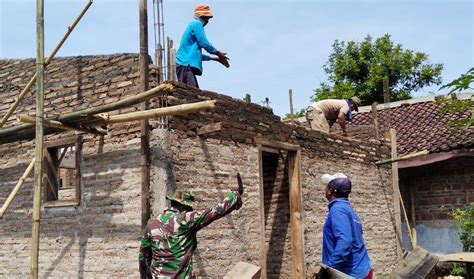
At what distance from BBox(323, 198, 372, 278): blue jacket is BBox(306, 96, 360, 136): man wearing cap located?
578cm

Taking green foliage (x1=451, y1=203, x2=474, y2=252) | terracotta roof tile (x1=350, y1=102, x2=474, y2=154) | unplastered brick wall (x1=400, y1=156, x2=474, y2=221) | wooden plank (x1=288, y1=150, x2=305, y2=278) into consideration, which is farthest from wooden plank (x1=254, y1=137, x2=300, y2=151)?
unplastered brick wall (x1=400, y1=156, x2=474, y2=221)

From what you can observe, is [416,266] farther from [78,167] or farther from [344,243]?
[78,167]

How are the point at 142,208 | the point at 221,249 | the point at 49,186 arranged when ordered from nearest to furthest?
1. the point at 142,208
2. the point at 221,249
3. the point at 49,186

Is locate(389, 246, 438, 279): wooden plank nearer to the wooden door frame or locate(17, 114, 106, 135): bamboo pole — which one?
locate(17, 114, 106, 135): bamboo pole

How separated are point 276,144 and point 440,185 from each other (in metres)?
5.58

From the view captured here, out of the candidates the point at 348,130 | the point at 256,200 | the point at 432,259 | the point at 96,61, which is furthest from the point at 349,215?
the point at 348,130

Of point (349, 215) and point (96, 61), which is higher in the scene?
point (96, 61)

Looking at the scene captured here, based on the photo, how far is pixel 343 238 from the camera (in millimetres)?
4648

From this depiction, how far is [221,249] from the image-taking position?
7.30 metres

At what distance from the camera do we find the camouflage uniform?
5523mm

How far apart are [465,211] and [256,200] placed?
18.9ft

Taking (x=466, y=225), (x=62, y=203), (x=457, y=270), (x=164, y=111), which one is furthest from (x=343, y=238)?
(x=457, y=270)

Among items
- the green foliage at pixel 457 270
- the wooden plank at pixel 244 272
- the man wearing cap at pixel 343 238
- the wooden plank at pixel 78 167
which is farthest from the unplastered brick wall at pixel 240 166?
the man wearing cap at pixel 343 238

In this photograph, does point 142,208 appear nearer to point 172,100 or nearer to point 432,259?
point 172,100
